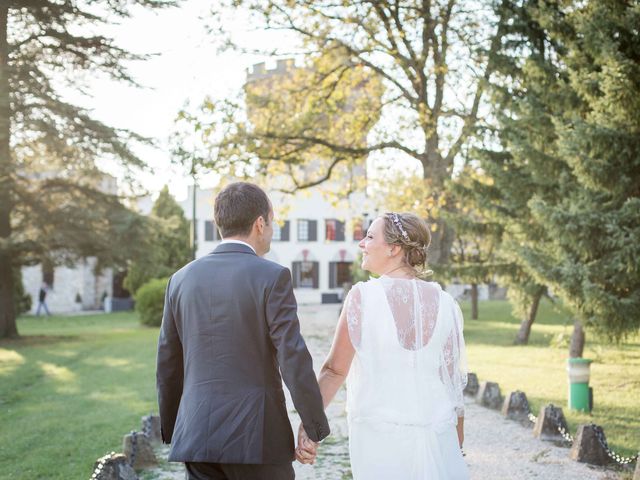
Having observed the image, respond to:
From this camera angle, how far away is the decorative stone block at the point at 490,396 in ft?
35.1

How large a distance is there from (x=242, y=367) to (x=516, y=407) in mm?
7310

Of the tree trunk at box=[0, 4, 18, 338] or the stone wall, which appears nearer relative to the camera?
the tree trunk at box=[0, 4, 18, 338]

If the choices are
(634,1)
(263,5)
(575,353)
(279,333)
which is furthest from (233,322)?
(263,5)

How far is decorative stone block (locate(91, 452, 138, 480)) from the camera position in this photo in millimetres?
5359

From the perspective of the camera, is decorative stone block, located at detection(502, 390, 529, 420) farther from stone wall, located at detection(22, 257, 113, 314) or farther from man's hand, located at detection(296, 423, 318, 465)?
stone wall, located at detection(22, 257, 113, 314)

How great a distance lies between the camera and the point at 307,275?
50.9 metres

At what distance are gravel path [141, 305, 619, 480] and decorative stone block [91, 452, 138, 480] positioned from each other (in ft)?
3.91

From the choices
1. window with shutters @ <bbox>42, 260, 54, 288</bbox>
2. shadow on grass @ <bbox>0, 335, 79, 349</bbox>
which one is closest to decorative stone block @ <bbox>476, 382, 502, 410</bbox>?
shadow on grass @ <bbox>0, 335, 79, 349</bbox>

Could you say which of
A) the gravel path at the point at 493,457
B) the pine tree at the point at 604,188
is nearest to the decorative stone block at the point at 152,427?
the gravel path at the point at 493,457

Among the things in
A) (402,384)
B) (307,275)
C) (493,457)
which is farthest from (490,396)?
(307,275)

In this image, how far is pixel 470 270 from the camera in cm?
1598

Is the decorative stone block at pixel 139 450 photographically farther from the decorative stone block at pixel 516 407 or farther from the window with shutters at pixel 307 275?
the window with shutters at pixel 307 275

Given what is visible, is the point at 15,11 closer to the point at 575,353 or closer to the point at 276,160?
the point at 276,160

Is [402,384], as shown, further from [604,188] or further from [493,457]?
[604,188]
